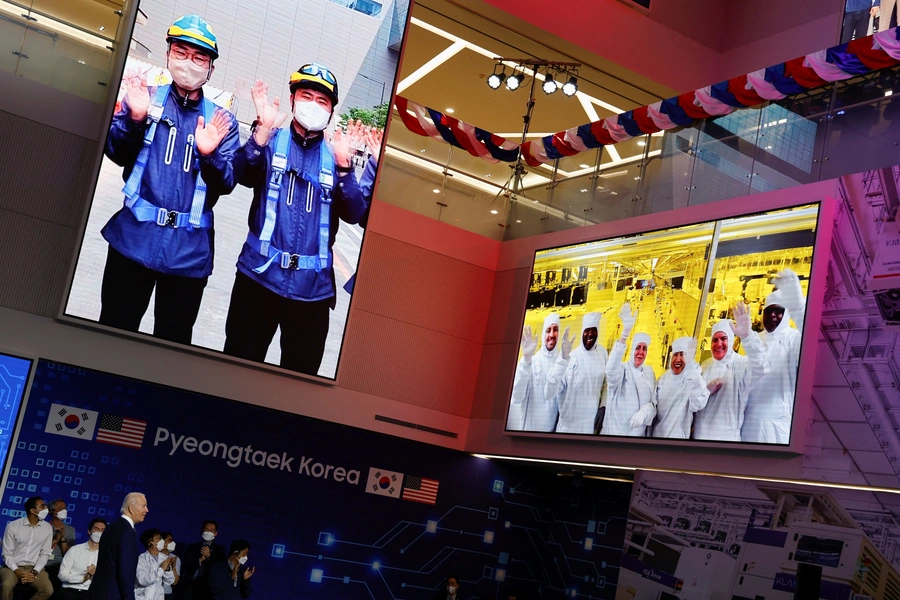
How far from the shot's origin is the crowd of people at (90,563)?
9.93 m

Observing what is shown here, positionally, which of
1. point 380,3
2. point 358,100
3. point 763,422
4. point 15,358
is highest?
point 380,3

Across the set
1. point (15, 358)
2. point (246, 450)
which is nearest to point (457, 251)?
point (246, 450)

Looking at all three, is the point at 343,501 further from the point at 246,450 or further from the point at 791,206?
the point at 791,206

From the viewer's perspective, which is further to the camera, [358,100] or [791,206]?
[358,100]

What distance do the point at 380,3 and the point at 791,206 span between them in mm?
6281

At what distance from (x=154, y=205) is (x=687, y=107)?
22.2 feet

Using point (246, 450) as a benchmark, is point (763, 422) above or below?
above

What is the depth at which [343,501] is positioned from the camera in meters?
12.8

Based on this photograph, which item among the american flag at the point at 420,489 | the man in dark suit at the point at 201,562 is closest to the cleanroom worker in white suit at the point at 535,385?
the american flag at the point at 420,489

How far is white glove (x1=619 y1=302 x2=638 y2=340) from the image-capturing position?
11516 millimetres

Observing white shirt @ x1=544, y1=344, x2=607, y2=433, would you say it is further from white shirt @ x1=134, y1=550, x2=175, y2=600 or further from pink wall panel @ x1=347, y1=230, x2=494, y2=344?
white shirt @ x1=134, y1=550, x2=175, y2=600

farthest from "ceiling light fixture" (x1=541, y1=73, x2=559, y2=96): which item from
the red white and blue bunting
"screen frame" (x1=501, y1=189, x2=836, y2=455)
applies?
"screen frame" (x1=501, y1=189, x2=836, y2=455)

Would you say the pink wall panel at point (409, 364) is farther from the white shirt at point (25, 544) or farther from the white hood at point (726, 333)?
the white hood at point (726, 333)

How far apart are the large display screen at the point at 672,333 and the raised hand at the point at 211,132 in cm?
471
